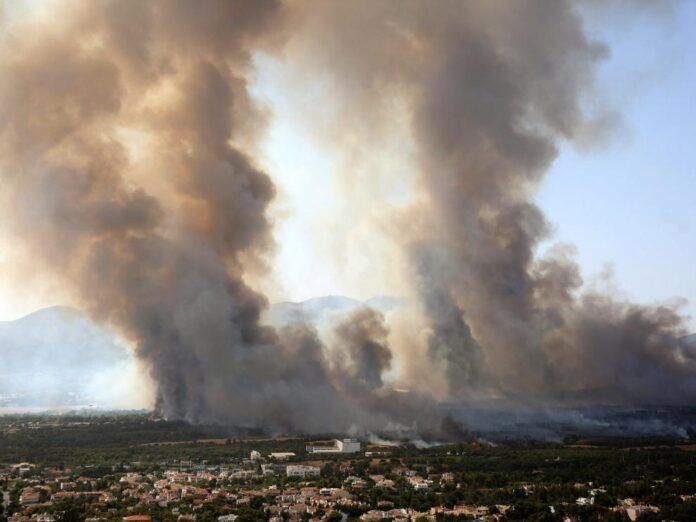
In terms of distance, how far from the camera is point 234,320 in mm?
54156

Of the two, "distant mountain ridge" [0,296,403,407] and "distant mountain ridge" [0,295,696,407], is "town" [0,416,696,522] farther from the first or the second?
"distant mountain ridge" [0,295,696,407]

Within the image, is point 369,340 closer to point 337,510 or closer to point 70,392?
point 337,510

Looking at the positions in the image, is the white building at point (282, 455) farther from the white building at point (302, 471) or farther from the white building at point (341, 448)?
the white building at point (302, 471)

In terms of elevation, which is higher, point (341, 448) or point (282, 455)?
point (341, 448)

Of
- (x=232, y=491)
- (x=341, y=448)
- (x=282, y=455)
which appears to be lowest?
(x=232, y=491)

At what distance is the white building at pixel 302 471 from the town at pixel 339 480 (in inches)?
3.3

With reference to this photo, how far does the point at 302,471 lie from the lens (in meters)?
41.1

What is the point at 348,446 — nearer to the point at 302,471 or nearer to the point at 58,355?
the point at 302,471

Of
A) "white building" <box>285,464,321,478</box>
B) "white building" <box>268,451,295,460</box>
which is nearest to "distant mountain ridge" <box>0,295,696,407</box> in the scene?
"white building" <box>268,451,295,460</box>

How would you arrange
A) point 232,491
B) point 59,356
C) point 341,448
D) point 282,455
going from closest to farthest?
point 232,491 < point 282,455 < point 341,448 < point 59,356

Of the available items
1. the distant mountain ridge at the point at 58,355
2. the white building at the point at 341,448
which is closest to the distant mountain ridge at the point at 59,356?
the distant mountain ridge at the point at 58,355

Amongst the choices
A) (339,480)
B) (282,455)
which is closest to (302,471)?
(339,480)

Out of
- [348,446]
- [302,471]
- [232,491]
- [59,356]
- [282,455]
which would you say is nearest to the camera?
[232,491]

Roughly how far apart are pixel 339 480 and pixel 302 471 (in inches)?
96.5
